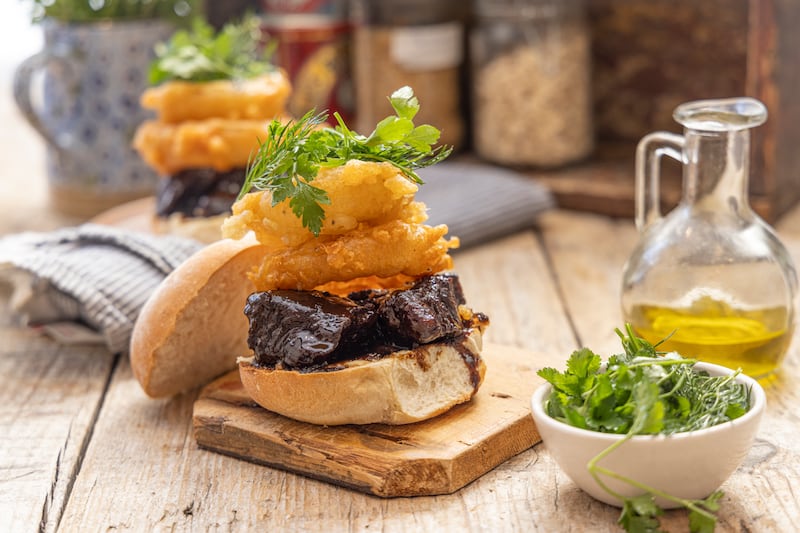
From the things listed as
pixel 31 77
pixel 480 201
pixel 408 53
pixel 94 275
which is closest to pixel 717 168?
pixel 480 201

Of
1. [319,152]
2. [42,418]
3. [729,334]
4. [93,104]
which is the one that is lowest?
[42,418]

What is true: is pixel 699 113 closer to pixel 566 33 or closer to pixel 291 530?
pixel 291 530

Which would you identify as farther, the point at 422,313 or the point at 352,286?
the point at 352,286

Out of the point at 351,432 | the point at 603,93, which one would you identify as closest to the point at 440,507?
the point at 351,432

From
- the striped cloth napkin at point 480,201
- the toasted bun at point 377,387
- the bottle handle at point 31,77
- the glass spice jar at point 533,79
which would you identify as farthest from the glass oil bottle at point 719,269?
the bottle handle at point 31,77

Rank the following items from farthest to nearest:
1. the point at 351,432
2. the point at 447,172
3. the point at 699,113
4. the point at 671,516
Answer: the point at 447,172 < the point at 699,113 < the point at 351,432 < the point at 671,516

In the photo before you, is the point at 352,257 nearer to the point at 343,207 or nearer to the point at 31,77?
the point at 343,207

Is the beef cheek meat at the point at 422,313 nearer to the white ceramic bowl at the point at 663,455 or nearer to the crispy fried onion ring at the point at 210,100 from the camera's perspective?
the white ceramic bowl at the point at 663,455
